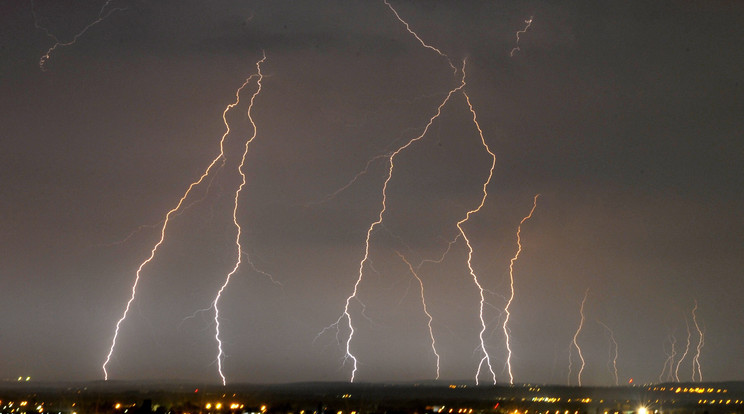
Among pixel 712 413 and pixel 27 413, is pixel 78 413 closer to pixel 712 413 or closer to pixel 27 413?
pixel 27 413

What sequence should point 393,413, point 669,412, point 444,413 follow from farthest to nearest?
point 669,412 → point 444,413 → point 393,413

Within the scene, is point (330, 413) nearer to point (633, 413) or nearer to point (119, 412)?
point (119, 412)

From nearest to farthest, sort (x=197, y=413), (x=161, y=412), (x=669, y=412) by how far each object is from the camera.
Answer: (x=161, y=412) < (x=197, y=413) < (x=669, y=412)

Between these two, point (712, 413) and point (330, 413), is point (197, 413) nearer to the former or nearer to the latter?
point (330, 413)

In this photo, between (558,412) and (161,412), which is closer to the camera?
(161,412)

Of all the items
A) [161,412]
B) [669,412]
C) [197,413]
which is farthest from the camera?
[669,412]

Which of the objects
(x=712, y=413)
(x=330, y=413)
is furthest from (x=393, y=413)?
(x=712, y=413)

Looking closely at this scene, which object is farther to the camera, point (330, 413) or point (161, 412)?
point (330, 413)

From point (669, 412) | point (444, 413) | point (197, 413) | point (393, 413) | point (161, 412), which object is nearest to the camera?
point (161, 412)

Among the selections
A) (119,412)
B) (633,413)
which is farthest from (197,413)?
(633,413)
